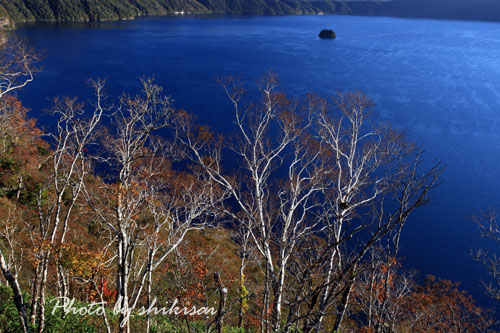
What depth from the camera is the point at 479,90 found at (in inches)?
2147

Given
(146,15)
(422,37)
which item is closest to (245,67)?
(422,37)

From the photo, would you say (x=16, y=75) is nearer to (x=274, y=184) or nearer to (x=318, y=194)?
(x=274, y=184)

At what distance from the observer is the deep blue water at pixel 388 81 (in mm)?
30922

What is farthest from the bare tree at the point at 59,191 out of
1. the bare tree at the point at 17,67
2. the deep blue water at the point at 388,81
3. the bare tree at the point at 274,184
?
the deep blue water at the point at 388,81

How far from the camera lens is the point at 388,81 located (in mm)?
60344

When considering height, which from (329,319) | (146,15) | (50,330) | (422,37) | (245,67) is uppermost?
(146,15)

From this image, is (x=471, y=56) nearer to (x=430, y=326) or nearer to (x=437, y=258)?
(x=437, y=258)

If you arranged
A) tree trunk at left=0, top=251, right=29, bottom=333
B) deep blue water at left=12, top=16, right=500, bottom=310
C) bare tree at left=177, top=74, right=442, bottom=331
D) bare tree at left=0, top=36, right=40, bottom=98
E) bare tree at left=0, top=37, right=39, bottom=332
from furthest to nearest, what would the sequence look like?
deep blue water at left=12, top=16, right=500, bottom=310, bare tree at left=0, top=36, right=40, bottom=98, bare tree at left=177, top=74, right=442, bottom=331, bare tree at left=0, top=37, right=39, bottom=332, tree trunk at left=0, top=251, right=29, bottom=333

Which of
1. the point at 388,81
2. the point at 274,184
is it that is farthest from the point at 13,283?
the point at 388,81

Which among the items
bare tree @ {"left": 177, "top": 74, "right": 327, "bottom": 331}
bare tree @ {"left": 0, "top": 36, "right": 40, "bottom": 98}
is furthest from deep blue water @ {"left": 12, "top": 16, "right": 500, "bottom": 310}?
bare tree @ {"left": 0, "top": 36, "right": 40, "bottom": 98}

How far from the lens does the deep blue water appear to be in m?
30.9

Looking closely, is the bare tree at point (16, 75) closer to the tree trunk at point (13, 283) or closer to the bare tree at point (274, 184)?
the tree trunk at point (13, 283)

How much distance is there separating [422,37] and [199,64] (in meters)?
83.7

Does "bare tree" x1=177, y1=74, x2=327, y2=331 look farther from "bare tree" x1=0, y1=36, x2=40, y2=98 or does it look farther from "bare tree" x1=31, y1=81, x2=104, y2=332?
"bare tree" x1=0, y1=36, x2=40, y2=98
